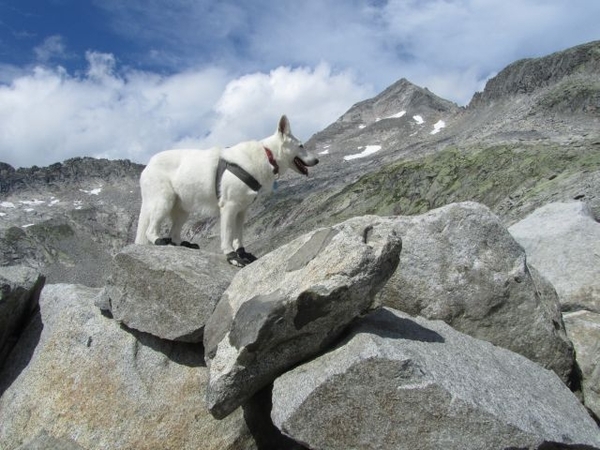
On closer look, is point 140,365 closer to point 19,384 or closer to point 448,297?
point 19,384

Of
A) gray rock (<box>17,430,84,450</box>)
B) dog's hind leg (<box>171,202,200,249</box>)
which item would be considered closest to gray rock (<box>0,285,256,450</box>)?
gray rock (<box>17,430,84,450</box>)

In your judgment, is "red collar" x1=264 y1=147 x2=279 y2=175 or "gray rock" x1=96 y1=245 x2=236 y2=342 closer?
"gray rock" x1=96 y1=245 x2=236 y2=342

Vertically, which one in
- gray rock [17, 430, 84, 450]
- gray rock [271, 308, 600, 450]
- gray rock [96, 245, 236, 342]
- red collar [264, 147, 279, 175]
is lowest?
gray rock [271, 308, 600, 450]

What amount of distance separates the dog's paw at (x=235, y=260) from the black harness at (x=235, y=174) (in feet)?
3.95

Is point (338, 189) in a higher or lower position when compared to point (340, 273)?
higher

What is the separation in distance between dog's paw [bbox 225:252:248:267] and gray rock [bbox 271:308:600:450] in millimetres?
3698

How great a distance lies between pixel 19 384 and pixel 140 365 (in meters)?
2.39

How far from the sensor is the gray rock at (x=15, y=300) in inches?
391

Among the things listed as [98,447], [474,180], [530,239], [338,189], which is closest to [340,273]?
[98,447]

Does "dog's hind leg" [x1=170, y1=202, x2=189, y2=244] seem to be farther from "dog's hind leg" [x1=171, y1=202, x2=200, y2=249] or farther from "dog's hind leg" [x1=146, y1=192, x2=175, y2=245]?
"dog's hind leg" [x1=146, y1=192, x2=175, y2=245]

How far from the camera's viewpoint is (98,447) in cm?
874

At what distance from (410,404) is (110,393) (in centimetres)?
512

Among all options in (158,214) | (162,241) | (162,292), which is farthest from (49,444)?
(158,214)

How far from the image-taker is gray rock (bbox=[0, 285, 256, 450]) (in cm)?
873
